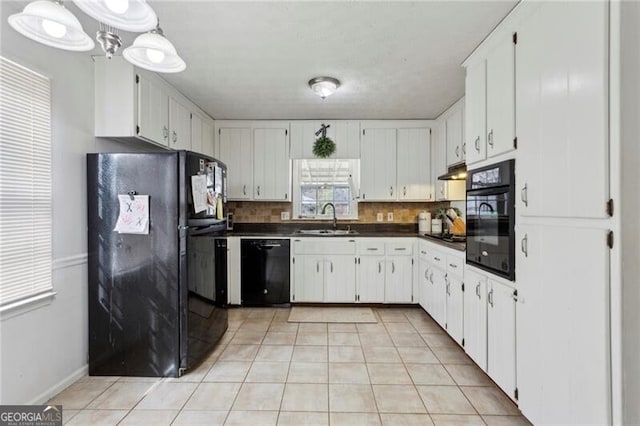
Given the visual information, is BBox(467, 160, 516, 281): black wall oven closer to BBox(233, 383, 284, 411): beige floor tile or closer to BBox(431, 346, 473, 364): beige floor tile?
BBox(431, 346, 473, 364): beige floor tile

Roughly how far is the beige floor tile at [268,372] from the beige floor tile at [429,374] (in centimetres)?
94

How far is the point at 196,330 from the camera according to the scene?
2.29 metres

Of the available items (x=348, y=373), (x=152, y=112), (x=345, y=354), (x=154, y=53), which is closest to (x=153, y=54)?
(x=154, y=53)

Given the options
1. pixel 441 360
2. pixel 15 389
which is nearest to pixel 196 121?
pixel 15 389

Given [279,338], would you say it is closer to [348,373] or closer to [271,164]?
[348,373]

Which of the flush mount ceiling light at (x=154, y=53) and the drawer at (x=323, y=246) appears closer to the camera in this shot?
the flush mount ceiling light at (x=154, y=53)

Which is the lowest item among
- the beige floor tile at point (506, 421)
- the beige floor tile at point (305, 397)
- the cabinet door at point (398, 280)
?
the beige floor tile at point (506, 421)

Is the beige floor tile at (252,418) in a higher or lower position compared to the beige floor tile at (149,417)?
higher

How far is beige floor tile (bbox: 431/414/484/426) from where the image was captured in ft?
5.61

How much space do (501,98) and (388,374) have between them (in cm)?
203

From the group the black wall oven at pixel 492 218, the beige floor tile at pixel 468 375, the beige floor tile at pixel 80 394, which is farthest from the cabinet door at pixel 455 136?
the beige floor tile at pixel 80 394

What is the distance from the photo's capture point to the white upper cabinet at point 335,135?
3969 millimetres

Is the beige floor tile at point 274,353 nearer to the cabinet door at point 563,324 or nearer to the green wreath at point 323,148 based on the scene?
the cabinet door at point 563,324

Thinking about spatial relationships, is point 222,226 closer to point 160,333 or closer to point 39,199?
point 160,333
